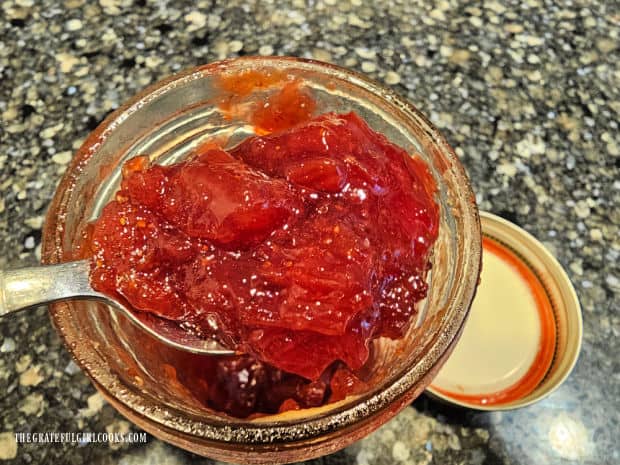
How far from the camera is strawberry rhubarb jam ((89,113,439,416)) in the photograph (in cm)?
90

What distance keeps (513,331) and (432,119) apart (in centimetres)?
66

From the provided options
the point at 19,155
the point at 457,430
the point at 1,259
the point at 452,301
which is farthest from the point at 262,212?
the point at 19,155

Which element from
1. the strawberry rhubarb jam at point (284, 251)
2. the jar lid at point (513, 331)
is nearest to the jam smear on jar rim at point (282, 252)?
the strawberry rhubarb jam at point (284, 251)

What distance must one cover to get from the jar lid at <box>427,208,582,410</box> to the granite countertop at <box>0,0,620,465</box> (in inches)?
2.7

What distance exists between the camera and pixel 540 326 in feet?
4.59

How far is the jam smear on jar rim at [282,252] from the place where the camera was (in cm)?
90

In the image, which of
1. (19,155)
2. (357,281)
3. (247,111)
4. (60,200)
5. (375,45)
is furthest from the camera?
(375,45)

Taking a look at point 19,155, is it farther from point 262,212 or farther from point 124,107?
point 262,212

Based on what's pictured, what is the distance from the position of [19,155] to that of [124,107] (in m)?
0.65

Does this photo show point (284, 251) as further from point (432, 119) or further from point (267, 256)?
point (432, 119)

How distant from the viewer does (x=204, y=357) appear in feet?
3.50

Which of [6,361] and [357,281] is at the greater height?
[357,281]

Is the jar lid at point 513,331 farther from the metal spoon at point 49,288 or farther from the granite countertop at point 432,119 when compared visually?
the metal spoon at point 49,288

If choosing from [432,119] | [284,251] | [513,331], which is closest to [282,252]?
[284,251]
